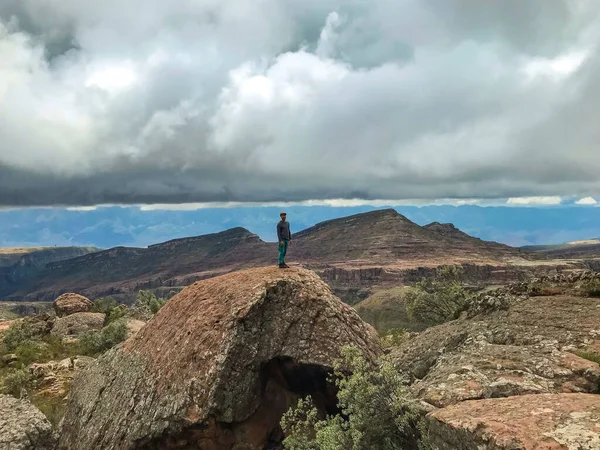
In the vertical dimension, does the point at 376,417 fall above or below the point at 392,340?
above

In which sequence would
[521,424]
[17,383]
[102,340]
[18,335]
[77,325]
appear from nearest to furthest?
[521,424] < [17,383] < [102,340] < [18,335] < [77,325]

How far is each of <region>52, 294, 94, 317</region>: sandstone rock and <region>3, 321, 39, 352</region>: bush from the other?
16249 mm

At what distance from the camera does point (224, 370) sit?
53.3 ft

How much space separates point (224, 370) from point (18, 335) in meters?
41.6

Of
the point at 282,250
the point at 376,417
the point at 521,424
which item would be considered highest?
the point at 282,250

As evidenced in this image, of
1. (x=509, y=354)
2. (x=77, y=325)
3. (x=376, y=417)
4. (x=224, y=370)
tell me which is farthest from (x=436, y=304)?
(x=77, y=325)

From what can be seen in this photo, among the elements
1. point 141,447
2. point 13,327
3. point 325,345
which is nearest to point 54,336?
point 13,327

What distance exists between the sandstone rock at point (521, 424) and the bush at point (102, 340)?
1567 inches

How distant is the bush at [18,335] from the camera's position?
1764 inches

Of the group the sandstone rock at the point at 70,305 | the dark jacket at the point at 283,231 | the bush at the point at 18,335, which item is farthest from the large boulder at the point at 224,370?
the sandstone rock at the point at 70,305

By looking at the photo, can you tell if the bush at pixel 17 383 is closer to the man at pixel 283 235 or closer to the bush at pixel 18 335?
the bush at pixel 18 335

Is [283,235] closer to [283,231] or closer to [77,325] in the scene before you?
[283,231]

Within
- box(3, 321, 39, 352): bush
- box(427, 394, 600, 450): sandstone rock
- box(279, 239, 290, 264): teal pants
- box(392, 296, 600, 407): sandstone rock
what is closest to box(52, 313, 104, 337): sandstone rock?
box(3, 321, 39, 352): bush

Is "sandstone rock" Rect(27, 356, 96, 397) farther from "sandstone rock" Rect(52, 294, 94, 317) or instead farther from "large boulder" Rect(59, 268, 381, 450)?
"sandstone rock" Rect(52, 294, 94, 317)
